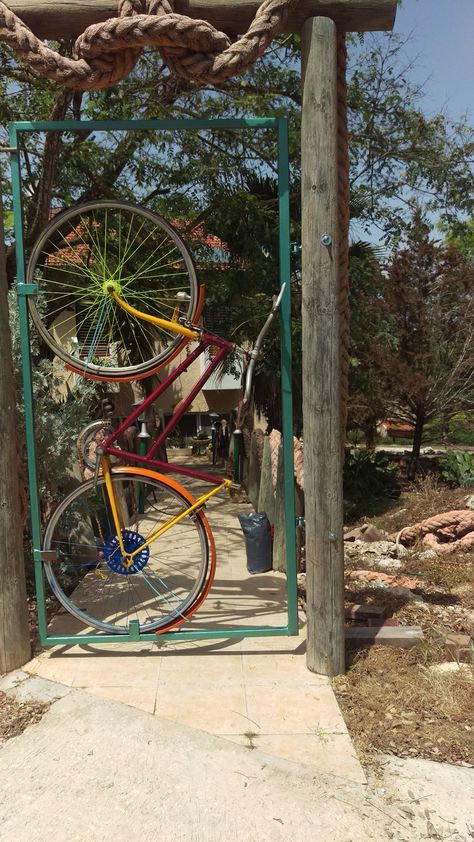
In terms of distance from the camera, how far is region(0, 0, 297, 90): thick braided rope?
3273mm

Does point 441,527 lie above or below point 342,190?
below

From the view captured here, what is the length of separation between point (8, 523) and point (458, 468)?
30.4ft

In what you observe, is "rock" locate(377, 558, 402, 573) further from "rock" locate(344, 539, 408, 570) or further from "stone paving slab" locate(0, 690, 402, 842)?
"stone paving slab" locate(0, 690, 402, 842)

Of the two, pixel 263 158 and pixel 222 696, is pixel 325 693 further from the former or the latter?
pixel 263 158

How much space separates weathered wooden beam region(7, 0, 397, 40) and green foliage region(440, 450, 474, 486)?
8.36 m

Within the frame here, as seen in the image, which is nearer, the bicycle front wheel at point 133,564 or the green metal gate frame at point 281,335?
the green metal gate frame at point 281,335

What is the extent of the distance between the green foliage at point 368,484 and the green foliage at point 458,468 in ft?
2.85

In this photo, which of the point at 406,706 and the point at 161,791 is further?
the point at 406,706

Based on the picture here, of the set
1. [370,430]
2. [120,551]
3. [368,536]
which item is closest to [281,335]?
[120,551]

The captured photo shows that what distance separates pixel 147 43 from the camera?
3.35m

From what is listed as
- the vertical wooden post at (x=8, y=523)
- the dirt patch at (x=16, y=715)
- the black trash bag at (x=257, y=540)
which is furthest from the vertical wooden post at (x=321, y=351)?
the vertical wooden post at (x=8, y=523)

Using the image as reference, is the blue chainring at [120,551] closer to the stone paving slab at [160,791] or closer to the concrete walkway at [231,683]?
the concrete walkway at [231,683]

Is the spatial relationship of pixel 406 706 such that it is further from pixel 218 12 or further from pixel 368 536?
pixel 368 536

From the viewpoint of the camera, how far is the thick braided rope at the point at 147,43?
10.7 feet
